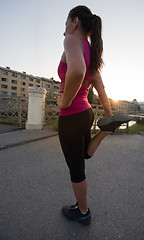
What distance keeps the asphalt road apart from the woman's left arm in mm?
1159

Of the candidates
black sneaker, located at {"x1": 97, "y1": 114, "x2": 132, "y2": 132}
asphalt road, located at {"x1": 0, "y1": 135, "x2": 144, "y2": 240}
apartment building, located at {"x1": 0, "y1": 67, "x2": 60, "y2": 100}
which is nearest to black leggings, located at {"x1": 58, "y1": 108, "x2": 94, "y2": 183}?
black sneaker, located at {"x1": 97, "y1": 114, "x2": 132, "y2": 132}

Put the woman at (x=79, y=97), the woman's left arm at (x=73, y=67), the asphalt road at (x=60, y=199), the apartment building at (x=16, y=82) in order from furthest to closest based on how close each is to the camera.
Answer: the apartment building at (x=16, y=82) < the asphalt road at (x=60, y=199) < the woman at (x=79, y=97) < the woman's left arm at (x=73, y=67)

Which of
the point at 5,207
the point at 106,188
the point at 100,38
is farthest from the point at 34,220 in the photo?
the point at 100,38

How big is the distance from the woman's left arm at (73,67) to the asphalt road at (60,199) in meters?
1.16

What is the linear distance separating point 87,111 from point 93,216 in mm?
1107

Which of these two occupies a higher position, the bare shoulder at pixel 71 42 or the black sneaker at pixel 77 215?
the bare shoulder at pixel 71 42

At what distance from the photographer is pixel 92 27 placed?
3.26 ft


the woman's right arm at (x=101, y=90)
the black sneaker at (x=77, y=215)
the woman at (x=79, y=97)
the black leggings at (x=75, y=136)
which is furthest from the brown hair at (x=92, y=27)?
the black sneaker at (x=77, y=215)

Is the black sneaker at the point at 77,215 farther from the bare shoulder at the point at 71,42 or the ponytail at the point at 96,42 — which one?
the bare shoulder at the point at 71,42

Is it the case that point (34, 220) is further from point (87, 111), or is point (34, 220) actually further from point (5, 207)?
point (87, 111)

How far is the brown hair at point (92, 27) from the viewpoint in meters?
0.96

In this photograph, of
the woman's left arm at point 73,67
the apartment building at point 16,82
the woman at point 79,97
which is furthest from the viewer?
the apartment building at point 16,82

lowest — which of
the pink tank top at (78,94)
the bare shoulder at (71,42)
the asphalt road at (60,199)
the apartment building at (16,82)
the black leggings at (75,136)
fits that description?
the asphalt road at (60,199)

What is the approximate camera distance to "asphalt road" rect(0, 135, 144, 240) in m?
1.13
